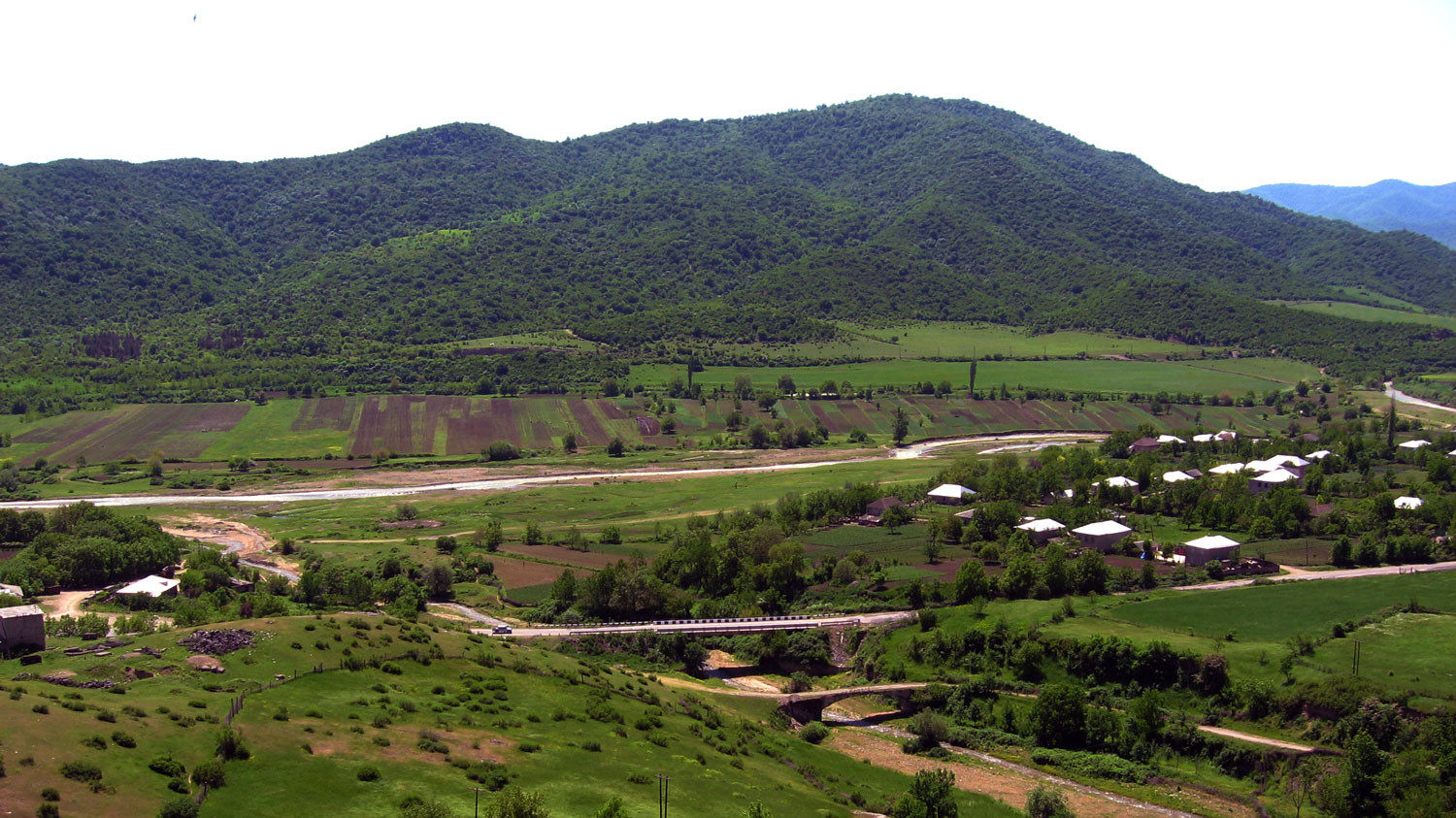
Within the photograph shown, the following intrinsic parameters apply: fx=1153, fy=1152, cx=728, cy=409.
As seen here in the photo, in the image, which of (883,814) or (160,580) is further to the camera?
(160,580)

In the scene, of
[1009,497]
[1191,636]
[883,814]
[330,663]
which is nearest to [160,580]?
[330,663]

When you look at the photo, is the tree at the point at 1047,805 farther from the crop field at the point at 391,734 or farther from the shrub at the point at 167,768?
the shrub at the point at 167,768

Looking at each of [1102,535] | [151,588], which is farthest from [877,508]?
[151,588]

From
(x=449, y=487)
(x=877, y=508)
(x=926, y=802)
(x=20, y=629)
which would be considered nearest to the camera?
(x=926, y=802)

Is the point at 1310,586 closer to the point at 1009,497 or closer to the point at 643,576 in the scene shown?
the point at 1009,497

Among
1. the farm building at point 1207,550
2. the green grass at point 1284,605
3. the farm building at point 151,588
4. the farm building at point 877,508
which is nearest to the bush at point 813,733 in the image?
the green grass at point 1284,605

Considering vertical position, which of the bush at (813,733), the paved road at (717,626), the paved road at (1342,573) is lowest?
the bush at (813,733)

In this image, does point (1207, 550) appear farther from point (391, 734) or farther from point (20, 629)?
point (20, 629)
